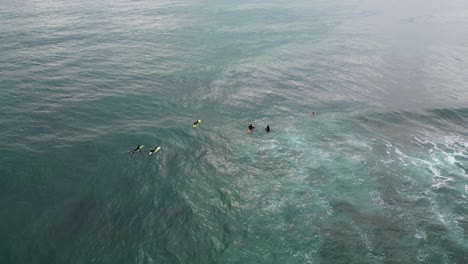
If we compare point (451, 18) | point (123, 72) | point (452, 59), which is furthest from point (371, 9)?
point (123, 72)

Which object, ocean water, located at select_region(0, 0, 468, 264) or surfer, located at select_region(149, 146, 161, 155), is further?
surfer, located at select_region(149, 146, 161, 155)

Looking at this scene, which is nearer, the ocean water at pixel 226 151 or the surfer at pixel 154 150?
the ocean water at pixel 226 151

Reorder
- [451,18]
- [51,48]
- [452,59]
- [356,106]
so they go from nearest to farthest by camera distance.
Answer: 1. [356,106]
2. [51,48]
3. [452,59]
4. [451,18]

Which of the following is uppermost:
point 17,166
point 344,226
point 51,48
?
point 51,48

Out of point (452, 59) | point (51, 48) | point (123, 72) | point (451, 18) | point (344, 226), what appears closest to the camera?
point (344, 226)

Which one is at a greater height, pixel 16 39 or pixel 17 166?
pixel 16 39

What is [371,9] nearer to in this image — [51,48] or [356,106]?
[356,106]

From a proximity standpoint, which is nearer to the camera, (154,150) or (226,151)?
(154,150)

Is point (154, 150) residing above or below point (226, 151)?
above
